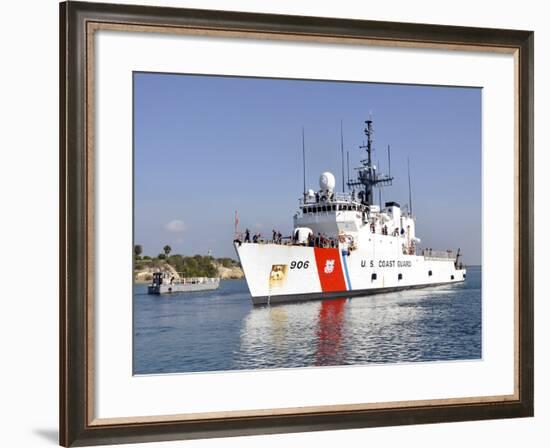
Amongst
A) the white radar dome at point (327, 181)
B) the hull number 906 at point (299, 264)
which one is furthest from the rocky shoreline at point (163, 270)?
the hull number 906 at point (299, 264)

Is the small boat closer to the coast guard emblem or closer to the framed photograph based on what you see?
the framed photograph

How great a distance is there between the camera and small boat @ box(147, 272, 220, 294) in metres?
6.18

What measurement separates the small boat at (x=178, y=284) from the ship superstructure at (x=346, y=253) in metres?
0.38

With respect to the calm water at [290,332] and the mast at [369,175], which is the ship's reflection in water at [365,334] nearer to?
the calm water at [290,332]

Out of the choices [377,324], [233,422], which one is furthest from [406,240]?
[233,422]

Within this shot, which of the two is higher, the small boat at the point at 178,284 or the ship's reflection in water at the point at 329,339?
the small boat at the point at 178,284

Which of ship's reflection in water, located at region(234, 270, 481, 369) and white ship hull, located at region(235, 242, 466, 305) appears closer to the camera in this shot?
ship's reflection in water, located at region(234, 270, 481, 369)

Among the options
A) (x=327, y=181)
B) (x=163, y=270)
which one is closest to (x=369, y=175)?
(x=327, y=181)

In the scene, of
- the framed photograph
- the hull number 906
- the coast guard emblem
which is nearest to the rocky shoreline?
the framed photograph

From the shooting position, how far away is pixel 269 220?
6.78 metres

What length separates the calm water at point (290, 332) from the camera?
225 inches

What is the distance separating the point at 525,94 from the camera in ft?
21.1

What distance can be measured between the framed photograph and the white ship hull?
9cm

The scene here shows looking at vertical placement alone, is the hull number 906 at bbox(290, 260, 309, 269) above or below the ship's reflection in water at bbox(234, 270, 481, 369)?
above
